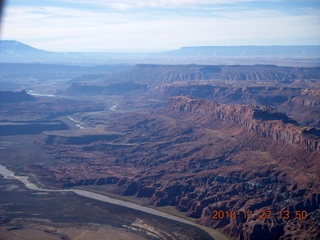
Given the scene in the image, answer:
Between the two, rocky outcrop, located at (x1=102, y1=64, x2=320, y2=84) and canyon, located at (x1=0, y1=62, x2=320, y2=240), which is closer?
canyon, located at (x1=0, y1=62, x2=320, y2=240)

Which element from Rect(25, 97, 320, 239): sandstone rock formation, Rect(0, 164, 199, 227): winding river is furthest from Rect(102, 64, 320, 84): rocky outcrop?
Rect(0, 164, 199, 227): winding river

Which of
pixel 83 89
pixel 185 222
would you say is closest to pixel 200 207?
→ pixel 185 222

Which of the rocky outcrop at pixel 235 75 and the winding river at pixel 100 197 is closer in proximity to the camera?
the winding river at pixel 100 197

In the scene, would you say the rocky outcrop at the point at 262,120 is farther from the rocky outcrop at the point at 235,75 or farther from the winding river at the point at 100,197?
the rocky outcrop at the point at 235,75

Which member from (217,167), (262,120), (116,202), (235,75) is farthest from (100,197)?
(235,75)

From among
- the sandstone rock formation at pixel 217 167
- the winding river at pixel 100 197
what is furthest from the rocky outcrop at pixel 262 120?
the winding river at pixel 100 197

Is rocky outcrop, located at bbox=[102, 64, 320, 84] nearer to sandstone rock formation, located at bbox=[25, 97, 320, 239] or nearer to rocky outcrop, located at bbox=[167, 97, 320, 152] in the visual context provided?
rocky outcrop, located at bbox=[167, 97, 320, 152]

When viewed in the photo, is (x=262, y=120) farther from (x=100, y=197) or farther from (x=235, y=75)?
(x=235, y=75)

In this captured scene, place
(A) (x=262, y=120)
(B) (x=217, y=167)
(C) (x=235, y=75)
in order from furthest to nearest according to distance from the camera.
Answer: (C) (x=235, y=75), (A) (x=262, y=120), (B) (x=217, y=167)

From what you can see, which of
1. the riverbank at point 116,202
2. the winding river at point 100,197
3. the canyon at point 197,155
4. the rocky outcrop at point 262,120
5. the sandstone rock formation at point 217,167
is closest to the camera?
the sandstone rock formation at point 217,167
